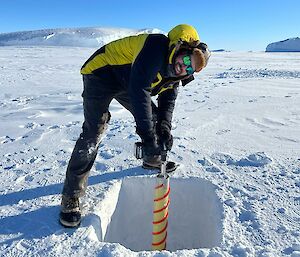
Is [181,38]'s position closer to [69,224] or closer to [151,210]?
[69,224]

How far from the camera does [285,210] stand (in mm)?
2646

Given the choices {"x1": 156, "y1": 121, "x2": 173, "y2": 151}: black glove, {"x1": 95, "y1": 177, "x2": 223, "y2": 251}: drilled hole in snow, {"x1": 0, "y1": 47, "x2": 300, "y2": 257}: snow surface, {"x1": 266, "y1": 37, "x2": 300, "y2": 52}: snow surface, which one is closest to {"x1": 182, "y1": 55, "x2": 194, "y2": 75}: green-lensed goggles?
{"x1": 156, "y1": 121, "x2": 173, "y2": 151}: black glove

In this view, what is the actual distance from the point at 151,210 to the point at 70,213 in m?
0.90

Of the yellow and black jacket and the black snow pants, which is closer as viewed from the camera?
the yellow and black jacket

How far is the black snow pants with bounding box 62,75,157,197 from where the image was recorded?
8.51ft

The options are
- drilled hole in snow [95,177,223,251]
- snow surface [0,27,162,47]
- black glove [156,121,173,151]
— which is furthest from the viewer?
snow surface [0,27,162,47]

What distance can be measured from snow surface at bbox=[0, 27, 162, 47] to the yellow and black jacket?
49.4 metres

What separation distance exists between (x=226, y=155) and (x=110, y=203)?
4.54 ft

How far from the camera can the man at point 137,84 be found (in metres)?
2.19

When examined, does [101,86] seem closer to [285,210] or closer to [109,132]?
[285,210]

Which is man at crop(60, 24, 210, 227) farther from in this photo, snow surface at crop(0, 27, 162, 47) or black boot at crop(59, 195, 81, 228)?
snow surface at crop(0, 27, 162, 47)

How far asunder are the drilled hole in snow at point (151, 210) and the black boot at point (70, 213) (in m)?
0.44

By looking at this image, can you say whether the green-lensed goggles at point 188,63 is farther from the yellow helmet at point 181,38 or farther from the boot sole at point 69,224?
the boot sole at point 69,224

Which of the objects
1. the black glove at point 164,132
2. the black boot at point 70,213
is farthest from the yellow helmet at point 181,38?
the black boot at point 70,213
